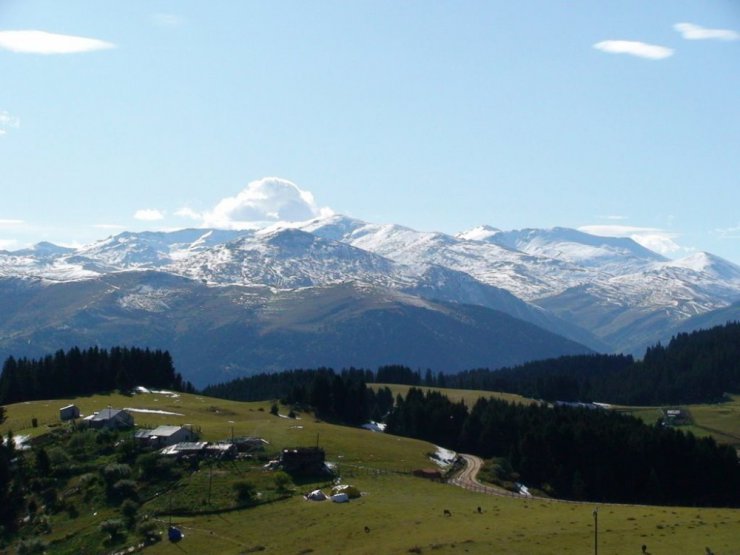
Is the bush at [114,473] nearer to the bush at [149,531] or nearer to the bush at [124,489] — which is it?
the bush at [124,489]

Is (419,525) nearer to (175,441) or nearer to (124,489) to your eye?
(124,489)

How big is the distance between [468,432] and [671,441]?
3836 centimetres

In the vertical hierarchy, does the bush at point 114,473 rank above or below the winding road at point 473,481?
above

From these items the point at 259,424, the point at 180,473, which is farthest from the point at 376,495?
the point at 259,424

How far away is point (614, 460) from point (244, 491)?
198 feet

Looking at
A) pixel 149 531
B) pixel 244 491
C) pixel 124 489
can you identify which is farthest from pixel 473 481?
pixel 149 531

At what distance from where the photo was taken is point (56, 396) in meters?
180

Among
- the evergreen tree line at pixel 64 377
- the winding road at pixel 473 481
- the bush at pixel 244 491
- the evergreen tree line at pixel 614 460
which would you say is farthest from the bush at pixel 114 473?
the evergreen tree line at pixel 64 377

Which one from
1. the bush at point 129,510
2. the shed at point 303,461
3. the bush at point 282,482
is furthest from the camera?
the shed at point 303,461

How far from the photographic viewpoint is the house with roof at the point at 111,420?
13138cm

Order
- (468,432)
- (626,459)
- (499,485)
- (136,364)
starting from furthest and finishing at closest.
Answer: (136,364) < (468,432) < (626,459) < (499,485)

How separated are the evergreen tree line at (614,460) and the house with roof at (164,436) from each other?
4824 centimetres

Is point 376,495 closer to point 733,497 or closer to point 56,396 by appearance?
point 733,497

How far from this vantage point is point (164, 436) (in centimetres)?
11981
